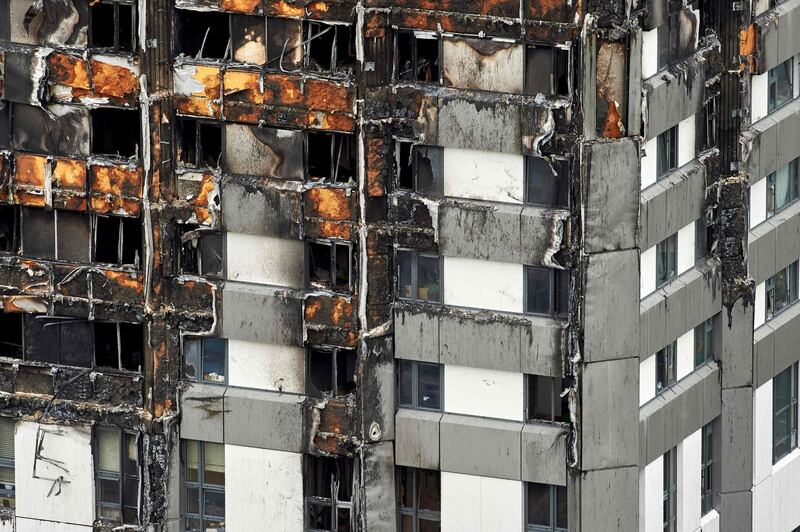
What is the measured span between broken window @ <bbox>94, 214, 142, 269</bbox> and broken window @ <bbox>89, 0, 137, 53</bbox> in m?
5.40

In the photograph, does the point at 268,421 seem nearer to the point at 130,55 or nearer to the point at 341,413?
the point at 341,413

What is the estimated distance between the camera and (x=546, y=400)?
100000 mm

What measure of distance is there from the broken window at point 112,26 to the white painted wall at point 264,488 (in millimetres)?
12970

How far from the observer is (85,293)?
4072 inches

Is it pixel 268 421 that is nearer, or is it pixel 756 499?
pixel 268 421

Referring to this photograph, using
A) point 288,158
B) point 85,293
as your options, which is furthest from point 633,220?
point 85,293

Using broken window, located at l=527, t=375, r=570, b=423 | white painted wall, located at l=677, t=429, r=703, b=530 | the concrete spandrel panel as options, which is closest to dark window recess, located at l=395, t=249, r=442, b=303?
broken window, located at l=527, t=375, r=570, b=423

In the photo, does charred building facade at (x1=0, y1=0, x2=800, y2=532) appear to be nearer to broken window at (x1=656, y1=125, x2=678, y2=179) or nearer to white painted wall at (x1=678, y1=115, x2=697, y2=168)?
broken window at (x1=656, y1=125, x2=678, y2=179)

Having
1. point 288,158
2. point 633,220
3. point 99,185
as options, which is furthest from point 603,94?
point 99,185

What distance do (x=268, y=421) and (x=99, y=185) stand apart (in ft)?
29.5

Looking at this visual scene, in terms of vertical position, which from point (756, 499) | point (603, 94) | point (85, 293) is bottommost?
point (756, 499)

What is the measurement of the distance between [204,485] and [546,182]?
1530 cm

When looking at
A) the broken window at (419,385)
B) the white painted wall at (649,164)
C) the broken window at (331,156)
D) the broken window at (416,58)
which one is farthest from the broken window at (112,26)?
the white painted wall at (649,164)

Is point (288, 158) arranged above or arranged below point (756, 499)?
above
